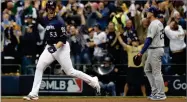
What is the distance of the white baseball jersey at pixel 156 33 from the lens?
41.1 feet

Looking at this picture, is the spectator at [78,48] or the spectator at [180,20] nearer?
the spectator at [180,20]

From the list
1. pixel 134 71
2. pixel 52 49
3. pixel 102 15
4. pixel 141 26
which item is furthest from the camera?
pixel 102 15

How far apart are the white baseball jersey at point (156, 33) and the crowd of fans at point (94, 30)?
3.08 metres

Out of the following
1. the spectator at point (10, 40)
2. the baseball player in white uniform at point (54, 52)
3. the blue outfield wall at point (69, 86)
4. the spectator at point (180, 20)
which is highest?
the spectator at point (180, 20)

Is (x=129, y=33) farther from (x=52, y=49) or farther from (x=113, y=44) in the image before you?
(x=52, y=49)

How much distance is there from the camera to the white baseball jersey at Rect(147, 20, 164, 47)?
12516mm

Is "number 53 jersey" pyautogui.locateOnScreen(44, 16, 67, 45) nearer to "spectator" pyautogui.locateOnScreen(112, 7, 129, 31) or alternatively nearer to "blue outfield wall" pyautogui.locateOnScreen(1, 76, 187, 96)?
"blue outfield wall" pyautogui.locateOnScreen(1, 76, 187, 96)

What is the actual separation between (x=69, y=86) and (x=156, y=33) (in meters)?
4.83

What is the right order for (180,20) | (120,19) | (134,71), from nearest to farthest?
(134,71) → (180,20) → (120,19)

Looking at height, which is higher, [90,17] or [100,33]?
[90,17]

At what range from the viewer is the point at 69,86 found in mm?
16578

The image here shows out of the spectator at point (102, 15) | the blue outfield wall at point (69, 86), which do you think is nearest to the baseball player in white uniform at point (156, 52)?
the blue outfield wall at point (69, 86)

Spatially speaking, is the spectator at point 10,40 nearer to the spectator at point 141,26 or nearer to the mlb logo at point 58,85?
the mlb logo at point 58,85

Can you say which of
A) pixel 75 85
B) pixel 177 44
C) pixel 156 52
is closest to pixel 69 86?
pixel 75 85
